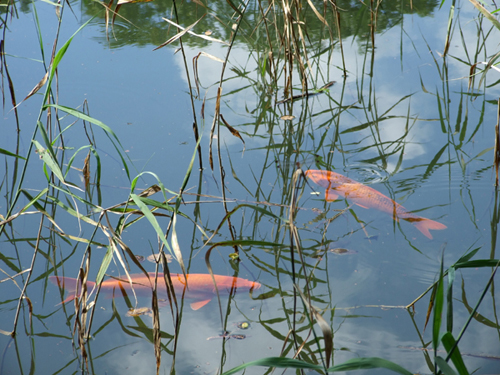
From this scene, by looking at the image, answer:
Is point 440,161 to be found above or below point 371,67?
below

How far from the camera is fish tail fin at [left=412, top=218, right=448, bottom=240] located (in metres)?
1.91

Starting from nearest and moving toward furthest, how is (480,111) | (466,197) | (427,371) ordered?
(427,371), (466,197), (480,111)

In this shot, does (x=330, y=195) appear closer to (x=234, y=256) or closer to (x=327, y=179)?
(x=327, y=179)

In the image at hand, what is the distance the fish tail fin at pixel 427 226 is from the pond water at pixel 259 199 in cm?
3

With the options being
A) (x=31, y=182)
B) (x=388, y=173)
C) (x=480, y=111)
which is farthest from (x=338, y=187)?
(x=31, y=182)

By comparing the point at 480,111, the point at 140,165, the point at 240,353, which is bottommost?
the point at 240,353

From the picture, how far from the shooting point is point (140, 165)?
237 cm

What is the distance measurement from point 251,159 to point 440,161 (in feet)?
2.97

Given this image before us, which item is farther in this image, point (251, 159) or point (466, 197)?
point (251, 159)

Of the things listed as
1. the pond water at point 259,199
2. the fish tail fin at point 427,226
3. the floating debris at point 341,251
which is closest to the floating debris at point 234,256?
the pond water at point 259,199

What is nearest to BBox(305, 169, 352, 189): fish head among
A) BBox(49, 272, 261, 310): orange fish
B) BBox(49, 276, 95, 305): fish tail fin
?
BBox(49, 272, 261, 310): orange fish

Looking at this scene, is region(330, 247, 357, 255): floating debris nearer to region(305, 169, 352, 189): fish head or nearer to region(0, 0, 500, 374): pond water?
region(0, 0, 500, 374): pond water

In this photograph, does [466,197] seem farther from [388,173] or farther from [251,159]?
[251,159]

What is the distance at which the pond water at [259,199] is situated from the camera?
4.91ft
